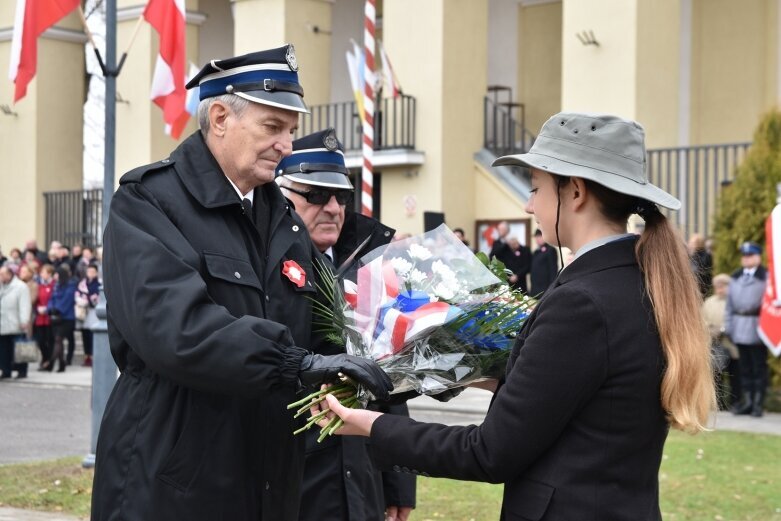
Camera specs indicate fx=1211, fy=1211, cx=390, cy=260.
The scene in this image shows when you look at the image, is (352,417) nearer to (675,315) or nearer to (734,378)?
(675,315)

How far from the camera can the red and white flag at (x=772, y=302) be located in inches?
477

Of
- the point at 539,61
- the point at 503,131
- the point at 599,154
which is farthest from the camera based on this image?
the point at 539,61

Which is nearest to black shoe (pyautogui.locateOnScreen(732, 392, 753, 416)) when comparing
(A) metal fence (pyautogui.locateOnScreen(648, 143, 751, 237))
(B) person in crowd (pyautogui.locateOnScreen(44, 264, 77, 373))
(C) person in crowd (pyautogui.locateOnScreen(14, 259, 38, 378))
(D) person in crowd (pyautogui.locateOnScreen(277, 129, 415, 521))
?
(A) metal fence (pyautogui.locateOnScreen(648, 143, 751, 237))

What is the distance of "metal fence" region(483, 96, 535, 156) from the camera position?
2223 centimetres

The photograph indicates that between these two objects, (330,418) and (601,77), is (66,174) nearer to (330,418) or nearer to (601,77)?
(601,77)

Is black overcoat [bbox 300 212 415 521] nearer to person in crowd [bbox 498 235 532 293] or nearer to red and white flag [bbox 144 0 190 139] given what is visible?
red and white flag [bbox 144 0 190 139]

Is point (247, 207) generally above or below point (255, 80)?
below

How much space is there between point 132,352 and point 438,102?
18.2 m

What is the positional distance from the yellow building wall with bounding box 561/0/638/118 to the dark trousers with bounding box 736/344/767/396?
617 cm

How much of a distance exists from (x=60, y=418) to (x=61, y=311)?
21.0 feet

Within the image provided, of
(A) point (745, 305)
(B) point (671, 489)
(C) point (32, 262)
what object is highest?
(C) point (32, 262)

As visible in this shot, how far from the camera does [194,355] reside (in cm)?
304

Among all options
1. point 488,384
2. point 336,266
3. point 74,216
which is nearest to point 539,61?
point 74,216

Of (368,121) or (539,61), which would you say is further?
(539,61)
